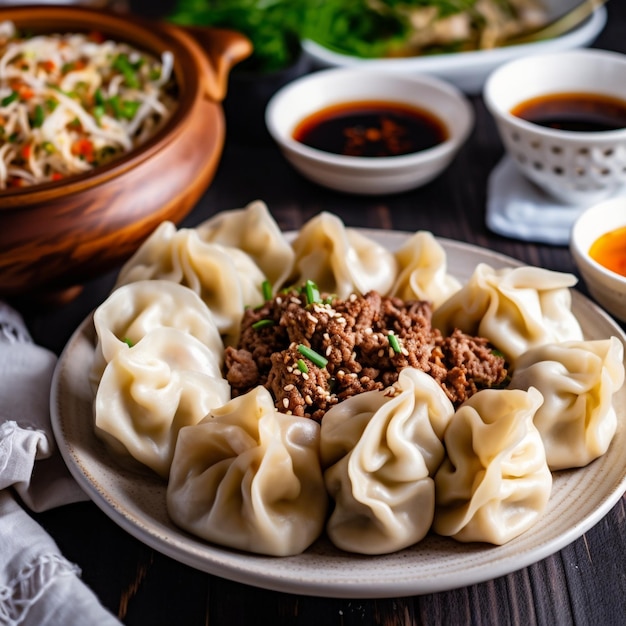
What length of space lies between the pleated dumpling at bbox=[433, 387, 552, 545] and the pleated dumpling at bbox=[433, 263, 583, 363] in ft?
1.61

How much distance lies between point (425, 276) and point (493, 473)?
1026 millimetres

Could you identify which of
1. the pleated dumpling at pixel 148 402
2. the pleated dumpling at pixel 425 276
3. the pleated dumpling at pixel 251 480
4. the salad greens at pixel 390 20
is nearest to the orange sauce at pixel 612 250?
the pleated dumpling at pixel 425 276

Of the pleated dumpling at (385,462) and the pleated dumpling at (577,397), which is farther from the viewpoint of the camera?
the pleated dumpling at (577,397)

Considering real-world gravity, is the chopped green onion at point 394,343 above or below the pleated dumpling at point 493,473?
above

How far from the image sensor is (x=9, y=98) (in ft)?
12.0

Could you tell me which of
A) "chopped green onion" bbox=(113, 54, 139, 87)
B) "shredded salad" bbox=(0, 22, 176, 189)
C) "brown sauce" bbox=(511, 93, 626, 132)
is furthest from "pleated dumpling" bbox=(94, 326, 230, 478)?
"brown sauce" bbox=(511, 93, 626, 132)

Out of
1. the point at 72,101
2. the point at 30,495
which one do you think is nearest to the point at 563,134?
the point at 72,101

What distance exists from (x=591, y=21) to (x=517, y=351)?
3232mm

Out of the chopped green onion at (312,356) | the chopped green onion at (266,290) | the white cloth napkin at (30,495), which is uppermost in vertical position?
the chopped green onion at (312,356)

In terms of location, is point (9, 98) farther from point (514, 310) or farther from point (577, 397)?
point (577, 397)

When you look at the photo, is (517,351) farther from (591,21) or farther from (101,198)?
(591,21)

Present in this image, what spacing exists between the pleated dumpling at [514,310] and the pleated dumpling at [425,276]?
84 mm

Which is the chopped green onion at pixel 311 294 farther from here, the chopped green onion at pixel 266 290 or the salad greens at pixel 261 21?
the salad greens at pixel 261 21

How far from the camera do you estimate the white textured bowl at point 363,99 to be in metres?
4.08
